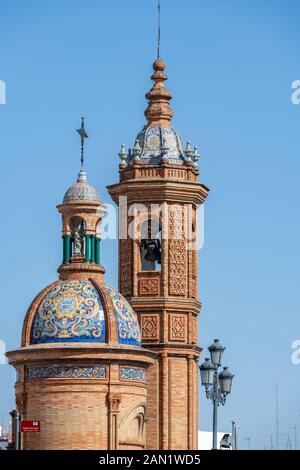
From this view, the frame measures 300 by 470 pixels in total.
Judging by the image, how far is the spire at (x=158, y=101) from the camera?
67625 mm

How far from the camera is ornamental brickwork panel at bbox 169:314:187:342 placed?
65250 mm

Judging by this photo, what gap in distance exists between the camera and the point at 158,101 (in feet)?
223

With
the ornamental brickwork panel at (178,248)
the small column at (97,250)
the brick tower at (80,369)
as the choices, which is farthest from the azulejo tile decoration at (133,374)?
the ornamental brickwork panel at (178,248)

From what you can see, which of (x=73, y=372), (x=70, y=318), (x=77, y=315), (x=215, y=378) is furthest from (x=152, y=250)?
(x=215, y=378)

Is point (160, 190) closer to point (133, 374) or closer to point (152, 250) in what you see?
point (152, 250)

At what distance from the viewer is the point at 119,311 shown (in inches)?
Result: 2315

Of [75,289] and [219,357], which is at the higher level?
[75,289]

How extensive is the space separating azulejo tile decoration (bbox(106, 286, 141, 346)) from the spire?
32.1ft

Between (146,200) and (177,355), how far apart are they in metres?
5.27

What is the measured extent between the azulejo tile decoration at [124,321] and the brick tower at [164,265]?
15.8 ft

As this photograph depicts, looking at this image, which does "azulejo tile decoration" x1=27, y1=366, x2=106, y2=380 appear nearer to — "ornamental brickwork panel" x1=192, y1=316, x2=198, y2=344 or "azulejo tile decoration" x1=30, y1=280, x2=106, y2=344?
"azulejo tile decoration" x1=30, y1=280, x2=106, y2=344

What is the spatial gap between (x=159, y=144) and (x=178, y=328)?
6382 millimetres
